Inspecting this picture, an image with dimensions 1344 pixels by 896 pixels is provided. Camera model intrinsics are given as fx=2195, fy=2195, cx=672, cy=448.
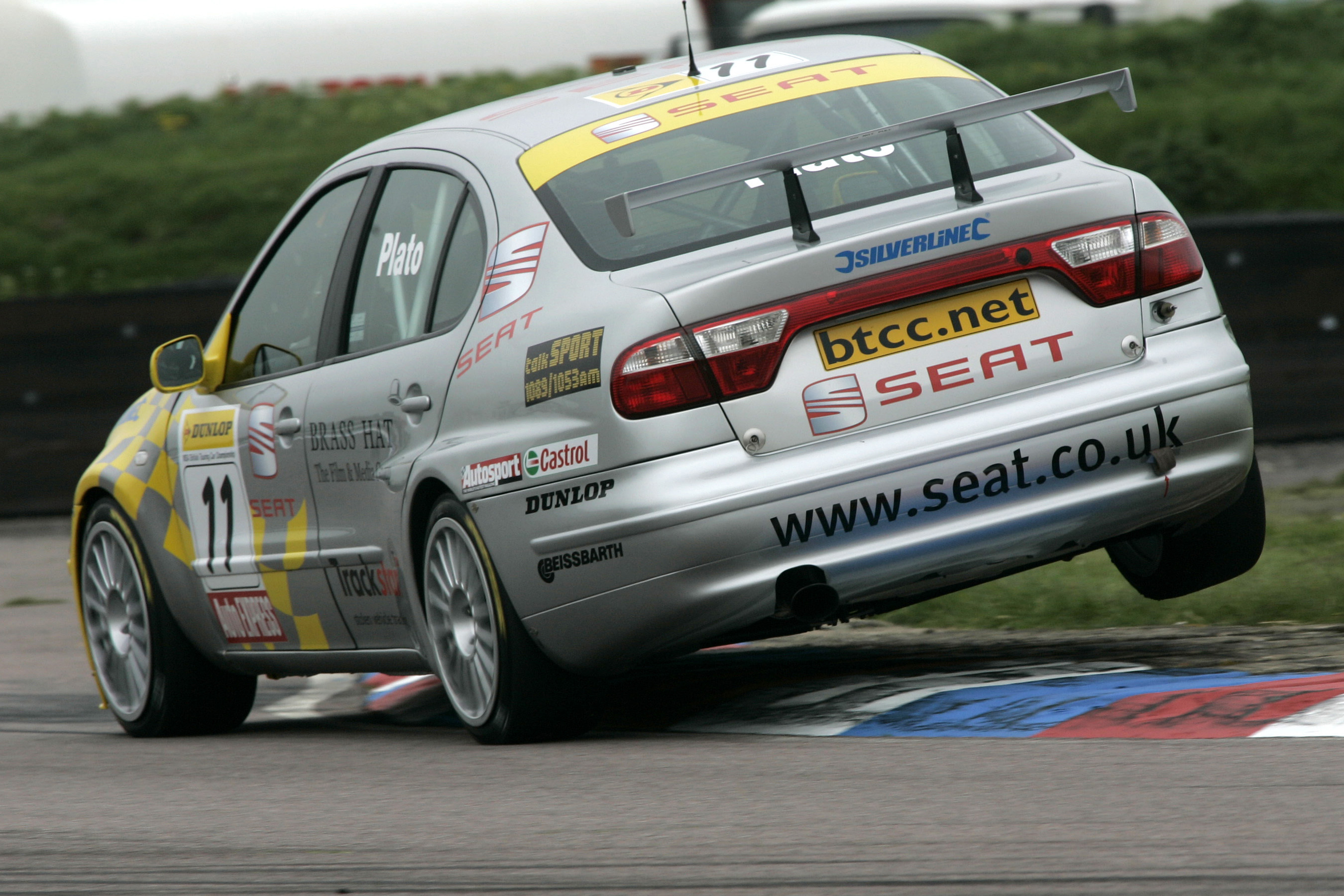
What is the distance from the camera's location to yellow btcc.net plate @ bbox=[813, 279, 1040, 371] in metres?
5.18

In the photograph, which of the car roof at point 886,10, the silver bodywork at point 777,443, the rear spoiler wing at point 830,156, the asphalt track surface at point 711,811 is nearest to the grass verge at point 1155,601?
the asphalt track surface at point 711,811

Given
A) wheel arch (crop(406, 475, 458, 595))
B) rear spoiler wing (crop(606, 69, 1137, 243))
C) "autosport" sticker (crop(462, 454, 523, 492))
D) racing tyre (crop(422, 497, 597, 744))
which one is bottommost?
racing tyre (crop(422, 497, 597, 744))

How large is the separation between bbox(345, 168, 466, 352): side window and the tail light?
1.81m

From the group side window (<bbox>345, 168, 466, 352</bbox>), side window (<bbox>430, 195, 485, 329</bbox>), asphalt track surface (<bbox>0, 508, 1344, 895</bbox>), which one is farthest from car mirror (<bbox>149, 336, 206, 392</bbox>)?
side window (<bbox>430, 195, 485, 329</bbox>)

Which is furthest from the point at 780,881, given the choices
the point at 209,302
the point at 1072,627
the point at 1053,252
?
the point at 209,302

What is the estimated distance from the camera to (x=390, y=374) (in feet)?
19.4

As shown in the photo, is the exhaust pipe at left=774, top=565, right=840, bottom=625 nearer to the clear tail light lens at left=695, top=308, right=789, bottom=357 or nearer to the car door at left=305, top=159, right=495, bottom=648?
the clear tail light lens at left=695, top=308, right=789, bottom=357

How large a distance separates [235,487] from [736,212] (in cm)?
205

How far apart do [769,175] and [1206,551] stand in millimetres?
1694

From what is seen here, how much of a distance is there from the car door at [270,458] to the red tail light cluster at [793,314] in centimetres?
160

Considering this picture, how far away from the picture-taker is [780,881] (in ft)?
12.3

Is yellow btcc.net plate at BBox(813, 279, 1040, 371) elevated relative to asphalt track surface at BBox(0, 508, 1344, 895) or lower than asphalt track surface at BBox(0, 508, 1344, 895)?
elevated

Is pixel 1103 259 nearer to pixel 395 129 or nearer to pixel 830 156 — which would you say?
pixel 830 156

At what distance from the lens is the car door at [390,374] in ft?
19.0
